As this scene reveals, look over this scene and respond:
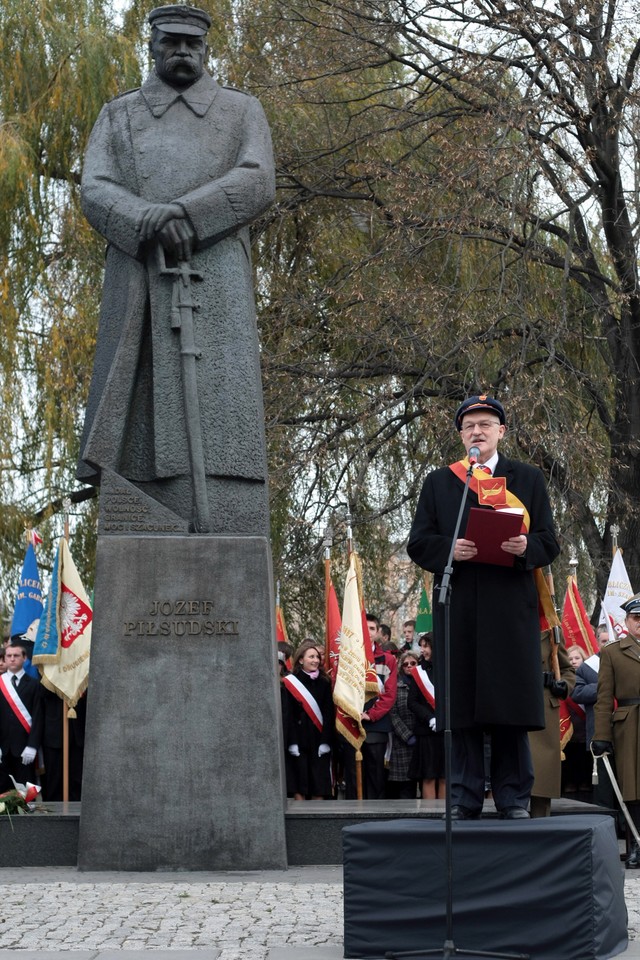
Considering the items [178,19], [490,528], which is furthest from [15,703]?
[490,528]

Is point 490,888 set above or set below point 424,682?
below

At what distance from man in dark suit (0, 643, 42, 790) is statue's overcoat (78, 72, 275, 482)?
399cm

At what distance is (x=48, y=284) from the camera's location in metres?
18.4

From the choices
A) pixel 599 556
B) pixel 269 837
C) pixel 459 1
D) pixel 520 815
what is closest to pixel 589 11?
pixel 459 1

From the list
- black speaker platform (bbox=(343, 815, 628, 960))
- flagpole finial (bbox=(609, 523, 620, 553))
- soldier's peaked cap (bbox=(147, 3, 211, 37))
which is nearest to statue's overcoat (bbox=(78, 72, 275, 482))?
soldier's peaked cap (bbox=(147, 3, 211, 37))

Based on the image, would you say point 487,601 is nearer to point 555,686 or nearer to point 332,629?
point 555,686

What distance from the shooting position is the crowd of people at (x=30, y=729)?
513 inches

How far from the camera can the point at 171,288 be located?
964cm

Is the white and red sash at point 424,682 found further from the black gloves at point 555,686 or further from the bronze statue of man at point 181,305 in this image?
the bronze statue of man at point 181,305

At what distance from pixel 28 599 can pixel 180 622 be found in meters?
5.97

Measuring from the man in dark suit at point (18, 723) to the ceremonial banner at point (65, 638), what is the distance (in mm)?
473

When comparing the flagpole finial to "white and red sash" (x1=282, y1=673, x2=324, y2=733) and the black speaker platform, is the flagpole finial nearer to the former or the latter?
"white and red sash" (x1=282, y1=673, x2=324, y2=733)

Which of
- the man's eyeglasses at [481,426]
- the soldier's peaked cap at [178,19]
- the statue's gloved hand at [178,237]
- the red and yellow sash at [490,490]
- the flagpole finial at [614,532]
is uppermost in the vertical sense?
the soldier's peaked cap at [178,19]

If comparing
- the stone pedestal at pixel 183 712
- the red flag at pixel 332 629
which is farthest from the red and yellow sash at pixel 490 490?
the red flag at pixel 332 629
